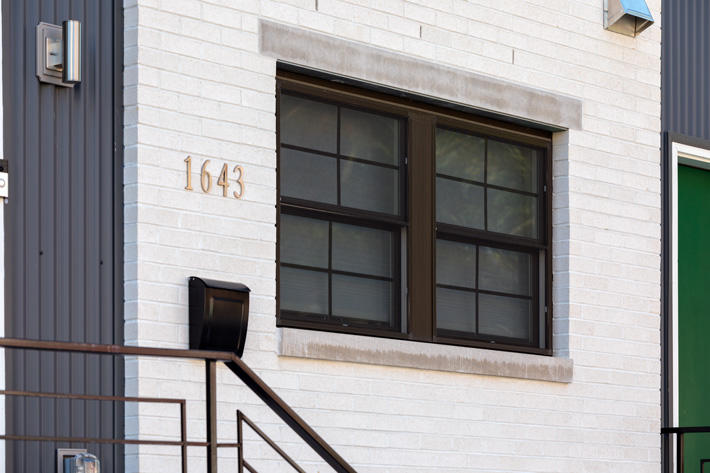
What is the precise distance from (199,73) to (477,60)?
2118 mm

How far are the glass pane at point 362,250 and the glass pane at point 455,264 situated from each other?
0.40m

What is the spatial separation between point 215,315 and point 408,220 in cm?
176

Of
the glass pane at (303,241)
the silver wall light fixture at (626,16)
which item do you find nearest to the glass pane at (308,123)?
the glass pane at (303,241)

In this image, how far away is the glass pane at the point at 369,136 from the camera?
28.5 feet

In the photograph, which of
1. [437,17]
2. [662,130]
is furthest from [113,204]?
[662,130]

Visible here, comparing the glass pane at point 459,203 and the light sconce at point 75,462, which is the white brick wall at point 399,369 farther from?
the glass pane at point 459,203

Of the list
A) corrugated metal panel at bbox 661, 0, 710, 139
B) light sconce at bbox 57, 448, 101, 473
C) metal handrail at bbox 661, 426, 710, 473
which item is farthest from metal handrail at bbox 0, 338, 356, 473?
corrugated metal panel at bbox 661, 0, 710, 139

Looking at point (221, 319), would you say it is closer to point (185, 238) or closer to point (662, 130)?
point (185, 238)

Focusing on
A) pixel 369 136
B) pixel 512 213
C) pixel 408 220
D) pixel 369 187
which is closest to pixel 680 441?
pixel 512 213

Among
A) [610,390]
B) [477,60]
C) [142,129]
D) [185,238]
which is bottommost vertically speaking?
[610,390]

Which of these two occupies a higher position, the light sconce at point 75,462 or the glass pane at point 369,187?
the glass pane at point 369,187

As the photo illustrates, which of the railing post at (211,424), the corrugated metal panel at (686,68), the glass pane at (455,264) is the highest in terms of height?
the corrugated metal panel at (686,68)

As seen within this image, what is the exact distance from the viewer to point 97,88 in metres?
7.42

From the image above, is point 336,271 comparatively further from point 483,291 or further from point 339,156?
point 483,291
